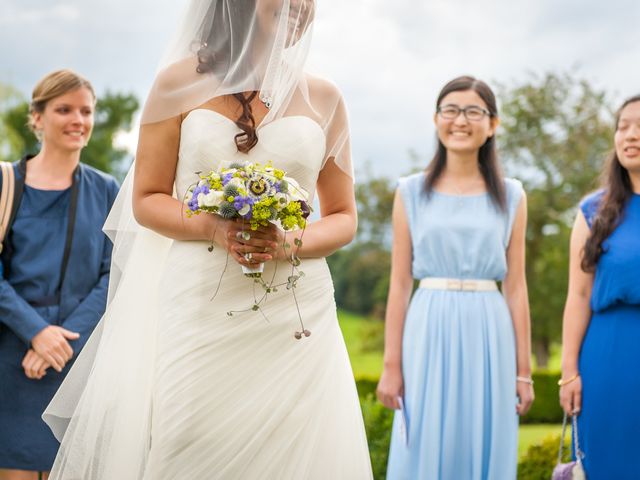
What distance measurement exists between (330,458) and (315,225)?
96cm

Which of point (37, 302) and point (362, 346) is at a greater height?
point (37, 302)

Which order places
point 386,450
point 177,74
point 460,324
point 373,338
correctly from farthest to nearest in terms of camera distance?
1. point 373,338
2. point 386,450
3. point 460,324
4. point 177,74

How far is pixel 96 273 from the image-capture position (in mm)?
4984

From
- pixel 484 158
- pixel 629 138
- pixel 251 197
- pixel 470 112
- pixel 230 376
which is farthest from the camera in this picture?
pixel 484 158

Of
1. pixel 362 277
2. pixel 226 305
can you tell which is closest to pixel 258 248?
pixel 226 305

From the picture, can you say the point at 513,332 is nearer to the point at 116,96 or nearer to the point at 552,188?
the point at 552,188

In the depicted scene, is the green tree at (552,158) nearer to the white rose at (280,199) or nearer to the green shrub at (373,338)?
the green shrub at (373,338)

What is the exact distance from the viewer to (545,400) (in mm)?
14242

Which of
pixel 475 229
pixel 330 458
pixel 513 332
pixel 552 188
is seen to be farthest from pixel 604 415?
pixel 552 188

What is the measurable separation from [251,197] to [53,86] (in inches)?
101

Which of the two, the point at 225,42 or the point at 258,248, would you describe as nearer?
the point at 258,248

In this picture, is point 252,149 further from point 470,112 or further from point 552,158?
point 552,158

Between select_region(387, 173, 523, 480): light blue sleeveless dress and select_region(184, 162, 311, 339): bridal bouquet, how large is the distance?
6.99ft

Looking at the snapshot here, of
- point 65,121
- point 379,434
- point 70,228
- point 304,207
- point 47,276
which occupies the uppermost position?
point 65,121
